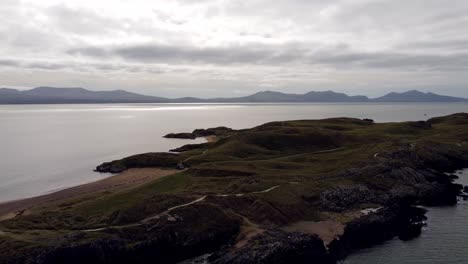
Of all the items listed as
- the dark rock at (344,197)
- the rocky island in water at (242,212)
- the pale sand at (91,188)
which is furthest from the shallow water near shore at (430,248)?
the pale sand at (91,188)

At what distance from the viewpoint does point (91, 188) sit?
3996 inches

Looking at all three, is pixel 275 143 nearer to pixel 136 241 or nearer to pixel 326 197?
pixel 326 197

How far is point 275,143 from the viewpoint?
5389 inches

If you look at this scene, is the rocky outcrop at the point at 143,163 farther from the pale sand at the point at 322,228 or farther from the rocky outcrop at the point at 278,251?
the rocky outcrop at the point at 278,251

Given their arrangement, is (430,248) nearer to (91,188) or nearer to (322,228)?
(322,228)

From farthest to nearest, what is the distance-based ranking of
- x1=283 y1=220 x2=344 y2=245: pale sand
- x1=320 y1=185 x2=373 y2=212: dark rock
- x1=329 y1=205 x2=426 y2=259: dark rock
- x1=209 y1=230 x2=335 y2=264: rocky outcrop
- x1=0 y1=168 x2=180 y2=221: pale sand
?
x1=0 y1=168 x2=180 y2=221: pale sand < x1=320 y1=185 x2=373 y2=212: dark rock < x1=283 y1=220 x2=344 y2=245: pale sand < x1=329 y1=205 x2=426 y2=259: dark rock < x1=209 y1=230 x2=335 y2=264: rocky outcrop

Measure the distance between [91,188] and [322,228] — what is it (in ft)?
187

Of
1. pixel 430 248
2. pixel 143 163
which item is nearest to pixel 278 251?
pixel 430 248

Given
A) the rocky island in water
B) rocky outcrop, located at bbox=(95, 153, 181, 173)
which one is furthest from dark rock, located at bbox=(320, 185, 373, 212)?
rocky outcrop, located at bbox=(95, 153, 181, 173)

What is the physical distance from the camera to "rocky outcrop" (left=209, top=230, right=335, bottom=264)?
5675cm

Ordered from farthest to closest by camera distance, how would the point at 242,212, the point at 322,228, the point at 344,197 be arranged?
1. the point at 344,197
2. the point at 242,212
3. the point at 322,228

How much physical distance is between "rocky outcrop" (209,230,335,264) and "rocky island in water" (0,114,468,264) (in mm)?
152

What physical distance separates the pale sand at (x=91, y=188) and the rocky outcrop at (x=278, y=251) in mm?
41779

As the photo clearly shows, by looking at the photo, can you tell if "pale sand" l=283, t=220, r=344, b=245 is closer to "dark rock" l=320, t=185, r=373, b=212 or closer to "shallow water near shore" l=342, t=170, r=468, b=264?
"shallow water near shore" l=342, t=170, r=468, b=264
